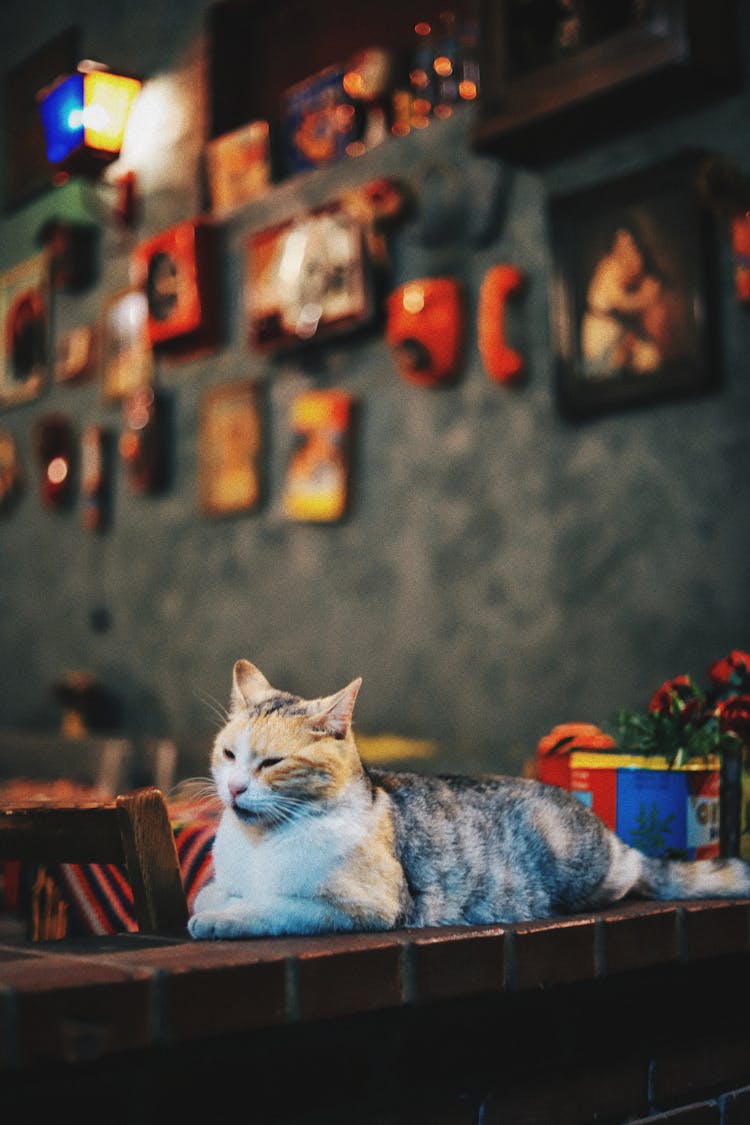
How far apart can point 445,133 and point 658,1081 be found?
10.7 feet

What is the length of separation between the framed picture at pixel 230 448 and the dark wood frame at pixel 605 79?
5.34ft

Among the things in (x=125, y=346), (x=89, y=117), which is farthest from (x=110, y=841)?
(x=125, y=346)

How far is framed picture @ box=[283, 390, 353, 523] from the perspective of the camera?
434 centimetres

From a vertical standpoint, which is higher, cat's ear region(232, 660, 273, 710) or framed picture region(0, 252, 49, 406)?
framed picture region(0, 252, 49, 406)

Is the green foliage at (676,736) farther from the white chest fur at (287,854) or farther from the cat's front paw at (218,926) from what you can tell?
the cat's front paw at (218,926)

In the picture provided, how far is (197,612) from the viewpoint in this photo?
16.7 feet

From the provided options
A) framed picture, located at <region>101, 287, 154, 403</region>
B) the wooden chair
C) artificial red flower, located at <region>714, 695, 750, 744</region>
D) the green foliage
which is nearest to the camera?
the wooden chair

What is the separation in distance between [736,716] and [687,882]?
399 millimetres

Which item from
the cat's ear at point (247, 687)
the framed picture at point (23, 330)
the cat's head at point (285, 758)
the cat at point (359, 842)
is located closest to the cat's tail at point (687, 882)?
the cat at point (359, 842)

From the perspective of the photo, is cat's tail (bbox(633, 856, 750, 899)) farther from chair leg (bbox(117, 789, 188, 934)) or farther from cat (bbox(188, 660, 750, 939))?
chair leg (bbox(117, 789, 188, 934))

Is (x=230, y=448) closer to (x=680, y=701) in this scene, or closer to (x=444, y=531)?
(x=444, y=531)

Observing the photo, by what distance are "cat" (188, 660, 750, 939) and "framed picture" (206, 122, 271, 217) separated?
12.2ft

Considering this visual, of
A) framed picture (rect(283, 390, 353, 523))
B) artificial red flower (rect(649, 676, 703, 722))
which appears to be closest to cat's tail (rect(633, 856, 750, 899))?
artificial red flower (rect(649, 676, 703, 722))

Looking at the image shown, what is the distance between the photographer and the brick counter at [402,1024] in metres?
1.04
